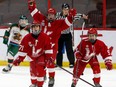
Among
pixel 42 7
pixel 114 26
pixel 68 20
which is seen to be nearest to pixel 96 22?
pixel 114 26

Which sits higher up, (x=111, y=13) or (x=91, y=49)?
(x=111, y=13)

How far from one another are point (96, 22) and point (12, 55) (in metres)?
1.89

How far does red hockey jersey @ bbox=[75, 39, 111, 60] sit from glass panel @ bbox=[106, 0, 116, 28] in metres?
2.99

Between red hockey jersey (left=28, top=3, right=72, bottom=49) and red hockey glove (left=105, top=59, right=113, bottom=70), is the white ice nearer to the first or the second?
red hockey jersey (left=28, top=3, right=72, bottom=49)

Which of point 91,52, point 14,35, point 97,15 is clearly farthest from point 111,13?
point 91,52

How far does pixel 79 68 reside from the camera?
5629 mm

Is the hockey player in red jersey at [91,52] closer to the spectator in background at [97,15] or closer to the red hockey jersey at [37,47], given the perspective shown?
the red hockey jersey at [37,47]

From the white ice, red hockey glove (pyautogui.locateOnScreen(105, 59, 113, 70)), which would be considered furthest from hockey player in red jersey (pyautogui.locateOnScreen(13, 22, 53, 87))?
the white ice

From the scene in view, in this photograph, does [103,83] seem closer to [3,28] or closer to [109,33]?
[109,33]

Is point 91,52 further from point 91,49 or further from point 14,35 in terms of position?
point 14,35

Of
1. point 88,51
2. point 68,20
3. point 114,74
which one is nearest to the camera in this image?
point 88,51

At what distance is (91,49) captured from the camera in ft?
18.2

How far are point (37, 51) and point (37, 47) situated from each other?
0.15 ft

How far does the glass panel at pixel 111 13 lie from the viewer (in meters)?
8.48
